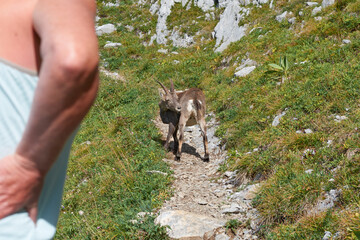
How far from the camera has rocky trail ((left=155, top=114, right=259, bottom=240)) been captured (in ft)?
16.5

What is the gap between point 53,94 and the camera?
0.96 meters

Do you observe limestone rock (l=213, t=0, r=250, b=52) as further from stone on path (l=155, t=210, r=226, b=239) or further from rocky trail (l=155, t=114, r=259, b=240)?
stone on path (l=155, t=210, r=226, b=239)

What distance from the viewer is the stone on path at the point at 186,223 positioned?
5.04 metres

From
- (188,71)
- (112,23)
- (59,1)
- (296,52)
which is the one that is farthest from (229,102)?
(112,23)

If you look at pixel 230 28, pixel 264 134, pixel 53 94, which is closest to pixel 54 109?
pixel 53 94

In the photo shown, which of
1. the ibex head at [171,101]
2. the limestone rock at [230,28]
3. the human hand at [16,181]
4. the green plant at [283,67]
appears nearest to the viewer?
the human hand at [16,181]

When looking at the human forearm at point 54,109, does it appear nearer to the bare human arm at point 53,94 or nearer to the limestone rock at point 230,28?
the bare human arm at point 53,94

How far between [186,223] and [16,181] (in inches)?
174

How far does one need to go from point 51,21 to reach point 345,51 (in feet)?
30.0

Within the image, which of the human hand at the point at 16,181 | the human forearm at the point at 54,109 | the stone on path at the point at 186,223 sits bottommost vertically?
the stone on path at the point at 186,223

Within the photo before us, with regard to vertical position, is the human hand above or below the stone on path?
above

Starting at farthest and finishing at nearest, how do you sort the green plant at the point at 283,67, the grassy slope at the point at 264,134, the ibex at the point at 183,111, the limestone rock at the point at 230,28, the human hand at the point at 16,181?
the limestone rock at the point at 230,28
the green plant at the point at 283,67
the ibex at the point at 183,111
the grassy slope at the point at 264,134
the human hand at the point at 16,181

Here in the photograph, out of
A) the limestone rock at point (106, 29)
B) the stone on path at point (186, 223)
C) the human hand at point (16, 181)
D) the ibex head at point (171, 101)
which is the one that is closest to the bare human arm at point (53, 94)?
the human hand at point (16, 181)

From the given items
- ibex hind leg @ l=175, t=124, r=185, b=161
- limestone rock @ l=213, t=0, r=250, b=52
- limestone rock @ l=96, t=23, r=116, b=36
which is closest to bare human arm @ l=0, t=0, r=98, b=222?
ibex hind leg @ l=175, t=124, r=185, b=161
